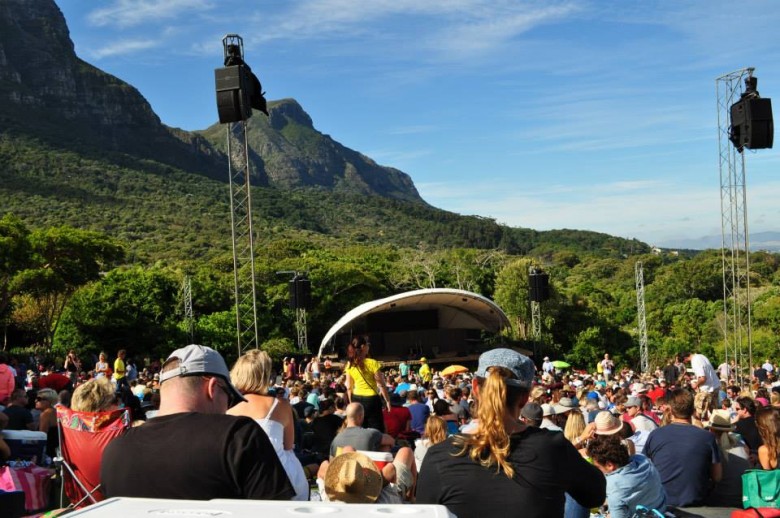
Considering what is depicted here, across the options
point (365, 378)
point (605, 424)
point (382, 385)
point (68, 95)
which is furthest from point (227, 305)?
point (68, 95)

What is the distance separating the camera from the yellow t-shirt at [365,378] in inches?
306

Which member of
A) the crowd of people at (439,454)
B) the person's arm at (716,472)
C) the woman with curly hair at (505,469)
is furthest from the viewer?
the person's arm at (716,472)

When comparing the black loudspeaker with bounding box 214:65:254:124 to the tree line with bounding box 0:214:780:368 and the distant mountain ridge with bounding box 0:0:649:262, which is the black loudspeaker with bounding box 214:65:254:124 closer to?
the tree line with bounding box 0:214:780:368

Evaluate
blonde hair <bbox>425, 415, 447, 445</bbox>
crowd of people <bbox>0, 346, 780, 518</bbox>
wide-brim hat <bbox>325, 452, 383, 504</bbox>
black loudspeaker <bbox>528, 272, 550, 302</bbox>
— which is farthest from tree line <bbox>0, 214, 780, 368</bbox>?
wide-brim hat <bbox>325, 452, 383, 504</bbox>

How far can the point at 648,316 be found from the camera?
147ft

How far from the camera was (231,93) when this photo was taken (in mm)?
12445

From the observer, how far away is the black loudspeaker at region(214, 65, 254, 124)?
1238 cm

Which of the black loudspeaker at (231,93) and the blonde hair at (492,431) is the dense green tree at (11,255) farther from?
the blonde hair at (492,431)

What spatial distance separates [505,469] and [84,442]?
2405 millimetres

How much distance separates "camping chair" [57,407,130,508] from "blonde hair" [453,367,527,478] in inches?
81.5

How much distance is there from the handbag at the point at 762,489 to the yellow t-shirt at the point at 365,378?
4.18 meters

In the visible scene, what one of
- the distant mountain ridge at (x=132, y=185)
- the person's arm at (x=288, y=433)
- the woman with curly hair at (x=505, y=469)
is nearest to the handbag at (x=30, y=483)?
the person's arm at (x=288, y=433)

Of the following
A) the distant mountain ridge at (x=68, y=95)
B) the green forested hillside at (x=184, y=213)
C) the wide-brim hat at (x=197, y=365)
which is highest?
the distant mountain ridge at (x=68, y=95)

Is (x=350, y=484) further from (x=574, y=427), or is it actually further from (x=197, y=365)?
(x=574, y=427)
